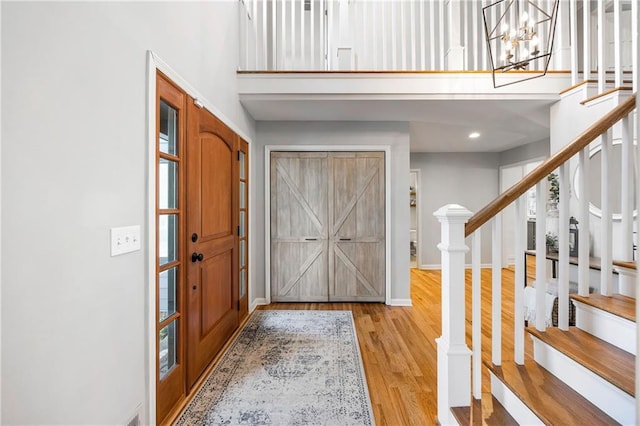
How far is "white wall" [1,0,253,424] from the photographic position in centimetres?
90

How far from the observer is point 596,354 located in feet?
4.41

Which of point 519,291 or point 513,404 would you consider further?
point 519,291

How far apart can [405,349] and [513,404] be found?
126 cm

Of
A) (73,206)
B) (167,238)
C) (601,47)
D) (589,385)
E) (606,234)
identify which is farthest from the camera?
(601,47)

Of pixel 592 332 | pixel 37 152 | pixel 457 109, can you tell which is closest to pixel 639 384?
pixel 592 332

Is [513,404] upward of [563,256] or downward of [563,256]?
downward

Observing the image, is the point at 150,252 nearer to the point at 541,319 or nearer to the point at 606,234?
the point at 541,319

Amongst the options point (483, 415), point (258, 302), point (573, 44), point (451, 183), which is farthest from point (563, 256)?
point (451, 183)

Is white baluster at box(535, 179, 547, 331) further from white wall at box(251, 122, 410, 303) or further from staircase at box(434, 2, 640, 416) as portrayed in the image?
white wall at box(251, 122, 410, 303)

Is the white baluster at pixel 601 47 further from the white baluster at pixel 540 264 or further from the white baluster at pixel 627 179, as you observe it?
the white baluster at pixel 540 264

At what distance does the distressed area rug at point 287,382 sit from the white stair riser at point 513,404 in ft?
2.36

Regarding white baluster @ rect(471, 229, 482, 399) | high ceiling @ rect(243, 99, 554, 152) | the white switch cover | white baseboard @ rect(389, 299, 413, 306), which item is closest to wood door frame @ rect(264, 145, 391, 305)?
white baseboard @ rect(389, 299, 413, 306)

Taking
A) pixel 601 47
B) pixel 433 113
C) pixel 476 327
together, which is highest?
pixel 601 47

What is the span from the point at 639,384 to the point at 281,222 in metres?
3.26
